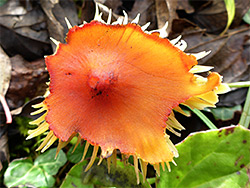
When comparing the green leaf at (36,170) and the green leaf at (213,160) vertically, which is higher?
the green leaf at (213,160)

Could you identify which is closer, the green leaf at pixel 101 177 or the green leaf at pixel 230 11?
the green leaf at pixel 101 177

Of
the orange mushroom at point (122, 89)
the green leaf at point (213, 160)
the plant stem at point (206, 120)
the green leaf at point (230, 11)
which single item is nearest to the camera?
the orange mushroom at point (122, 89)

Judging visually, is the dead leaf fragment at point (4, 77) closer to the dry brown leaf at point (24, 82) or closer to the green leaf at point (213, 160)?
the dry brown leaf at point (24, 82)

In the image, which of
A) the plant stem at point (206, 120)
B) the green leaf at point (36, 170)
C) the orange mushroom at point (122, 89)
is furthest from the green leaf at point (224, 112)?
the green leaf at point (36, 170)

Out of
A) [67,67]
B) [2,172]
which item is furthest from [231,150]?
[2,172]

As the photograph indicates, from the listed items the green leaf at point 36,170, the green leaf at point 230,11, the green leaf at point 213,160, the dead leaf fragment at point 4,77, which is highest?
the green leaf at point 230,11

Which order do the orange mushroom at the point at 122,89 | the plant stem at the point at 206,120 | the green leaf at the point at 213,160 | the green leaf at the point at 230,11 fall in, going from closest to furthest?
1. the orange mushroom at the point at 122,89
2. the green leaf at the point at 213,160
3. the plant stem at the point at 206,120
4. the green leaf at the point at 230,11

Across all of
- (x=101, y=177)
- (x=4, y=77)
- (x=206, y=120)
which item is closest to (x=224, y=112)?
(x=206, y=120)

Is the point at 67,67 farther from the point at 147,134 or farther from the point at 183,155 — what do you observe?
the point at 183,155
